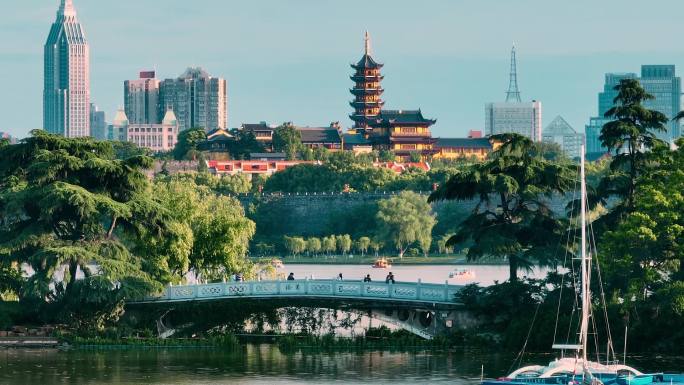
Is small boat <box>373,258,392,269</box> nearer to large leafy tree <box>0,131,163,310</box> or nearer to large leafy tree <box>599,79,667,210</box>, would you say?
large leafy tree <box>0,131,163,310</box>

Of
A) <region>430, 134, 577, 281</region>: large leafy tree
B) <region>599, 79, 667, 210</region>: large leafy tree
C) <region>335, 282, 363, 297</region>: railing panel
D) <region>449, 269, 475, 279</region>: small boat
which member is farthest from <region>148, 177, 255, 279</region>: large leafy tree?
<region>449, 269, 475, 279</region>: small boat

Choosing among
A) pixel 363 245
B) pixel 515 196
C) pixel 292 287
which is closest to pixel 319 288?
pixel 292 287

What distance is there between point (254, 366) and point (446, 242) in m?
10.2

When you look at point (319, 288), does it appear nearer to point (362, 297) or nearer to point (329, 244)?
point (362, 297)

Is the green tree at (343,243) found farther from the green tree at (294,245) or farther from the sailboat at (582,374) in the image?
the sailboat at (582,374)

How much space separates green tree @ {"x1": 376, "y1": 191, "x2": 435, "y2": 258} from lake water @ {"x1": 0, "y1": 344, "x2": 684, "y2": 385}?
79.9 meters

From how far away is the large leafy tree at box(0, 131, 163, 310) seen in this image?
2482 inches

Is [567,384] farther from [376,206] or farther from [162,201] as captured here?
[376,206]

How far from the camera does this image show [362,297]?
203 ft

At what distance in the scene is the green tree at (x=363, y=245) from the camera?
145625mm

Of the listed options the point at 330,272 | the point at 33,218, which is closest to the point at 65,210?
the point at 33,218

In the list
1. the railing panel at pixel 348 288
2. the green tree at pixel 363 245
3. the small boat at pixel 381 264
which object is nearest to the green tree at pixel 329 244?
the green tree at pixel 363 245

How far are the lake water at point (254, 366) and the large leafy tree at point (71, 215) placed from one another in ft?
10.1

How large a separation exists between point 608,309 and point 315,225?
106 meters
